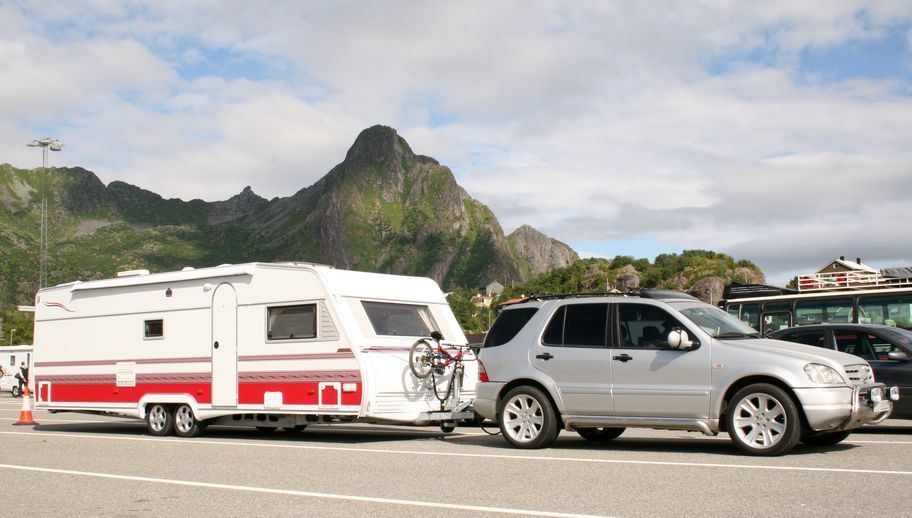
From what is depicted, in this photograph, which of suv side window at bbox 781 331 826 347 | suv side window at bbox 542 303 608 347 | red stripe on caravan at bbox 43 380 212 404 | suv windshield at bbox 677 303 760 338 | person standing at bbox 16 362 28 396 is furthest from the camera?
person standing at bbox 16 362 28 396

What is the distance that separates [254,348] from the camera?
15898 millimetres

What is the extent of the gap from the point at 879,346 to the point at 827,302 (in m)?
7.71

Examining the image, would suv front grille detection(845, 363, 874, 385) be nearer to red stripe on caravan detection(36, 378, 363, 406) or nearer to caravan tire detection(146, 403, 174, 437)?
red stripe on caravan detection(36, 378, 363, 406)

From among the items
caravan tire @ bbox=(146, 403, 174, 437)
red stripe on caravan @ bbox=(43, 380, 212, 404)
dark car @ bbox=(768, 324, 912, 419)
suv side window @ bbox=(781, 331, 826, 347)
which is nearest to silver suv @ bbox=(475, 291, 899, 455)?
dark car @ bbox=(768, 324, 912, 419)

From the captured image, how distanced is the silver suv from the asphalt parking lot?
0.36 metres

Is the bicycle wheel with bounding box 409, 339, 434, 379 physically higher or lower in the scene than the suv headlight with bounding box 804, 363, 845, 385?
higher

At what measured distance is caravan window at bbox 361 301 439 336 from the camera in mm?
15422

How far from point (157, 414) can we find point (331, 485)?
8.60 m

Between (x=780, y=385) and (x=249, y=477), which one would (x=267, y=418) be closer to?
(x=249, y=477)

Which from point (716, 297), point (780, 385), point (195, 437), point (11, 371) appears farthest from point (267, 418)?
point (716, 297)

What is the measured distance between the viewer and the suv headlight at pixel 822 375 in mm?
10906

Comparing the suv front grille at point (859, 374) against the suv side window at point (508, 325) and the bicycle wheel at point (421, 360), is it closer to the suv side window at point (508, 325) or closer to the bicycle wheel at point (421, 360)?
the suv side window at point (508, 325)

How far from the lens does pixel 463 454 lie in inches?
484

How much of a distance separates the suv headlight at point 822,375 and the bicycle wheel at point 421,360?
5988 mm
